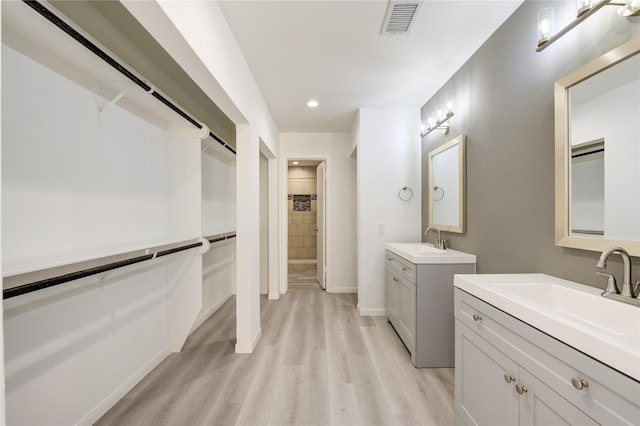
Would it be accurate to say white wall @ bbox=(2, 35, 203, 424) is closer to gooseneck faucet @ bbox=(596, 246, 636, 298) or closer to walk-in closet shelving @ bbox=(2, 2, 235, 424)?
walk-in closet shelving @ bbox=(2, 2, 235, 424)

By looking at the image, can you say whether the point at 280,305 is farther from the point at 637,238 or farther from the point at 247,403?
the point at 637,238

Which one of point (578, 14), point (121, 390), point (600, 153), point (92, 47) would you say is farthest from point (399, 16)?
point (121, 390)

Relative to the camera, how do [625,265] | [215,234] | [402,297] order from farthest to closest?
[215,234] < [402,297] < [625,265]

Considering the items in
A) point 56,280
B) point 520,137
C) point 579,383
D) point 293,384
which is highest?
point 520,137

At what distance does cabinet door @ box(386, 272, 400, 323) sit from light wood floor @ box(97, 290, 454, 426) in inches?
7.4

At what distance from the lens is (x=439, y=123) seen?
2871 mm

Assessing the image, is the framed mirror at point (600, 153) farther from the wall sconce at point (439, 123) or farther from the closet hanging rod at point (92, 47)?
the closet hanging rod at point (92, 47)

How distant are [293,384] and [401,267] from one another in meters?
1.41

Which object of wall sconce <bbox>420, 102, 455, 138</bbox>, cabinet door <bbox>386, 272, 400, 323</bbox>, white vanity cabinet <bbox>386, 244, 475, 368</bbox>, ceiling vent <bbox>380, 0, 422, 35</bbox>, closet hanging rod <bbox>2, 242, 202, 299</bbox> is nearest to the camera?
closet hanging rod <bbox>2, 242, 202, 299</bbox>

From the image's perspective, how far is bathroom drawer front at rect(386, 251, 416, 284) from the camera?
2492 mm

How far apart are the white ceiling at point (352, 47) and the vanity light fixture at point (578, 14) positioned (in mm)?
371

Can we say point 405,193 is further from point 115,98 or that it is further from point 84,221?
point 84,221

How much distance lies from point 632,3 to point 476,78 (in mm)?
1180

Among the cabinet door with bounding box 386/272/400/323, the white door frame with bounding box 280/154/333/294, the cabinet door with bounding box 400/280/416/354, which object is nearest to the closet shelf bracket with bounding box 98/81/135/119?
the cabinet door with bounding box 400/280/416/354
